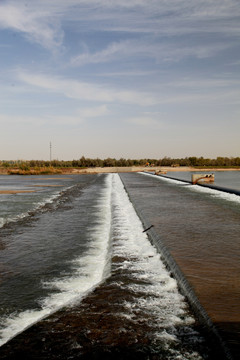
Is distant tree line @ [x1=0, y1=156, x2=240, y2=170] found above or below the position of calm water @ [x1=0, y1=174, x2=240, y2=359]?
above

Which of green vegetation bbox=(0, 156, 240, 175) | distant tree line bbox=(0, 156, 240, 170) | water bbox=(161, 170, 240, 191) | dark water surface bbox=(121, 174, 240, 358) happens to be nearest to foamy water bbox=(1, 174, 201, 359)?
dark water surface bbox=(121, 174, 240, 358)

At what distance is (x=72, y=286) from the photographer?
424 centimetres

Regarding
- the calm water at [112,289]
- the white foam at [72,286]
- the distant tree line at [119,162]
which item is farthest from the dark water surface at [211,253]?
the distant tree line at [119,162]

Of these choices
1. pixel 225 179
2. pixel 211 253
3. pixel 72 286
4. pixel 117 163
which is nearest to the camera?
pixel 72 286

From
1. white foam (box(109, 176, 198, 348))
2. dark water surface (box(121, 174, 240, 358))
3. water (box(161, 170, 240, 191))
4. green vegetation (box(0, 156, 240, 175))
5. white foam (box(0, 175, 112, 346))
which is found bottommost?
white foam (box(0, 175, 112, 346))

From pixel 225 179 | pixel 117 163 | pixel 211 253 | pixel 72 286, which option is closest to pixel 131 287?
A: pixel 72 286

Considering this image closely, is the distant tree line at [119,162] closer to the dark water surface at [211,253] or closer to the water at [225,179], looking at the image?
the water at [225,179]

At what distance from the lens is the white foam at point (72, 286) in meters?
3.25

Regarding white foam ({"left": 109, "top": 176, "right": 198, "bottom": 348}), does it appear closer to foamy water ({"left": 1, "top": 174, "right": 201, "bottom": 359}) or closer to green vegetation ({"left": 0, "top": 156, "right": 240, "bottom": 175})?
foamy water ({"left": 1, "top": 174, "right": 201, "bottom": 359})

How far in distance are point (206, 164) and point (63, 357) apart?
257 ft

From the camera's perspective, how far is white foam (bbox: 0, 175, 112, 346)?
10.7ft

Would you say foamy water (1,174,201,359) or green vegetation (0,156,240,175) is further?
green vegetation (0,156,240,175)

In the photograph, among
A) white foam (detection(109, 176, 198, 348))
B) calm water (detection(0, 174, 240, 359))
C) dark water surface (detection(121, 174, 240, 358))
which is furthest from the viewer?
white foam (detection(109, 176, 198, 348))

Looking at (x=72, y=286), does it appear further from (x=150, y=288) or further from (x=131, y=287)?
(x=150, y=288)
